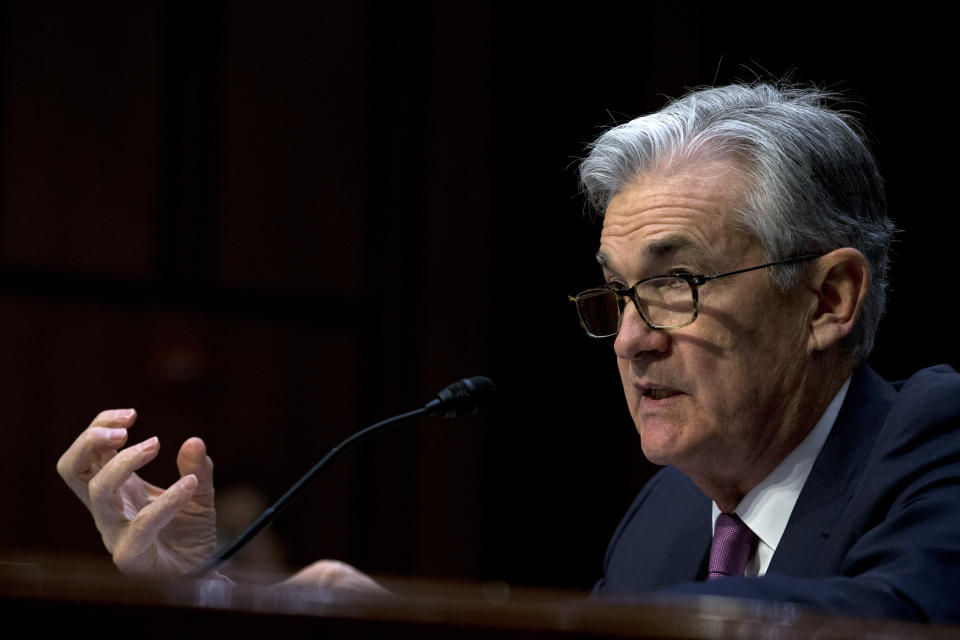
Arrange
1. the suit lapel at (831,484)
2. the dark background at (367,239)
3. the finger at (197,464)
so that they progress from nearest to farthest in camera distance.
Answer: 1. the suit lapel at (831,484)
2. the finger at (197,464)
3. the dark background at (367,239)

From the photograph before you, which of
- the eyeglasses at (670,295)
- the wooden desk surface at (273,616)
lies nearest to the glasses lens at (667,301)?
the eyeglasses at (670,295)

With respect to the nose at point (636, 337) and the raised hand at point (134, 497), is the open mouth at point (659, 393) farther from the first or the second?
the raised hand at point (134, 497)

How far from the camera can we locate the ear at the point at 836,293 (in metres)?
1.70

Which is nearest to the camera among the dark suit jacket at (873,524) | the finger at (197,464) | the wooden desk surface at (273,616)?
the wooden desk surface at (273,616)

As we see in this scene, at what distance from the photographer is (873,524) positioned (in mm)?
1457

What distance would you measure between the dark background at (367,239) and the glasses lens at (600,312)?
1968 millimetres

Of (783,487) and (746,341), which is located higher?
(746,341)

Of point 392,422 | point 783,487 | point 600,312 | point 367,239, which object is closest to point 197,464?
point 392,422

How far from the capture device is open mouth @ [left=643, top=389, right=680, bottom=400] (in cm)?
171

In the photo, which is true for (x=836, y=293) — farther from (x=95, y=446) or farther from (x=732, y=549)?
(x=95, y=446)

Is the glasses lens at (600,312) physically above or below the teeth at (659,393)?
above

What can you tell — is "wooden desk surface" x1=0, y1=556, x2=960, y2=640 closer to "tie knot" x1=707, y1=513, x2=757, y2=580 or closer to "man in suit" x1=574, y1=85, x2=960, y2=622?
"man in suit" x1=574, y1=85, x2=960, y2=622

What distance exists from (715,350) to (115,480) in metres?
0.94

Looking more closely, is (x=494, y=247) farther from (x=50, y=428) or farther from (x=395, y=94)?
(x=50, y=428)
